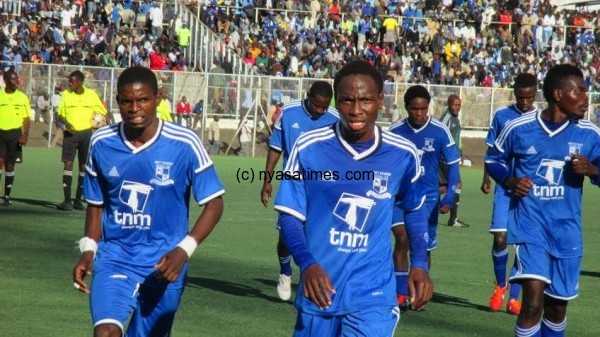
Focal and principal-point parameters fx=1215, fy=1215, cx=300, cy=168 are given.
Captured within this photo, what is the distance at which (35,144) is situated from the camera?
3891cm

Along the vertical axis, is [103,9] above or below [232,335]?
above

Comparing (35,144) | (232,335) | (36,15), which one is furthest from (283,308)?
(36,15)

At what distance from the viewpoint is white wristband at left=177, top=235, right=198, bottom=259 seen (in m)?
7.10

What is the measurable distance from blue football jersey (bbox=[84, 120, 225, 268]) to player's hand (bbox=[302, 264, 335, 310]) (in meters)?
1.53

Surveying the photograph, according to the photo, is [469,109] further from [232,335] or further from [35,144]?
[232,335]

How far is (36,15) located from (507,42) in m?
20.7

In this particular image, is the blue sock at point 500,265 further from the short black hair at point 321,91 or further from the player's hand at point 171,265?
the player's hand at point 171,265

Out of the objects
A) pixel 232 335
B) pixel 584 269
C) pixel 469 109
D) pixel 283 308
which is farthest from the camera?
pixel 469 109

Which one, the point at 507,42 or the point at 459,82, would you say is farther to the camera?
the point at 507,42

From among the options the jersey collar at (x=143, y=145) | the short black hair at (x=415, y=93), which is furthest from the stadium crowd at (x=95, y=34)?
the jersey collar at (x=143, y=145)

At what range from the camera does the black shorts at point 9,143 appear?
2086 cm

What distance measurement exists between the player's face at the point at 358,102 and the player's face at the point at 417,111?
6204 millimetres

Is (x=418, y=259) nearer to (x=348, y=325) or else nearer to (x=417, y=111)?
(x=348, y=325)

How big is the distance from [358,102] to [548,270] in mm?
3252
